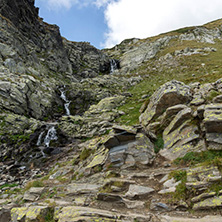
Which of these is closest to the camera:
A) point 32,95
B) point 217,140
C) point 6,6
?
point 217,140

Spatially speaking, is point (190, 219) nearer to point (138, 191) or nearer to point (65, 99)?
point (138, 191)

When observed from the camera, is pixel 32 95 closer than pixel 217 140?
No

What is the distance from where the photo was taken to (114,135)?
13641 mm

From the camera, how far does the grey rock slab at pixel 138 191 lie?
26.1 ft

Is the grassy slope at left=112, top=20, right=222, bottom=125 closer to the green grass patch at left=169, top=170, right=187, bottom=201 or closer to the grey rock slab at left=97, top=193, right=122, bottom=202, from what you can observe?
the green grass patch at left=169, top=170, right=187, bottom=201

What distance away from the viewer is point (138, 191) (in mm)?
8195

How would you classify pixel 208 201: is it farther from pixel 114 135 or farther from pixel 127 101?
pixel 127 101

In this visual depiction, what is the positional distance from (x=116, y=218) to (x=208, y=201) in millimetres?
3922

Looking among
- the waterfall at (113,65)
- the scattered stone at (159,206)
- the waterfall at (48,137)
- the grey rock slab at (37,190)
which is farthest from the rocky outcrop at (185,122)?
the waterfall at (113,65)

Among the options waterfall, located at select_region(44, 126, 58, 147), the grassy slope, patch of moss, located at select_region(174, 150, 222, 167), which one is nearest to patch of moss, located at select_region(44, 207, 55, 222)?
patch of moss, located at select_region(174, 150, 222, 167)

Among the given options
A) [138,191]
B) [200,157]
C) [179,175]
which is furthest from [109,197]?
[200,157]

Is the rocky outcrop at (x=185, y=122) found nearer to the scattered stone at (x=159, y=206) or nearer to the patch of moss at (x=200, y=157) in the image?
the patch of moss at (x=200, y=157)

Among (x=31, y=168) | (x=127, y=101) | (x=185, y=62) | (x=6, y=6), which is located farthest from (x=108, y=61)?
(x=31, y=168)

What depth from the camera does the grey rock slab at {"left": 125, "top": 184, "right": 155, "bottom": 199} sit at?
7949 mm
